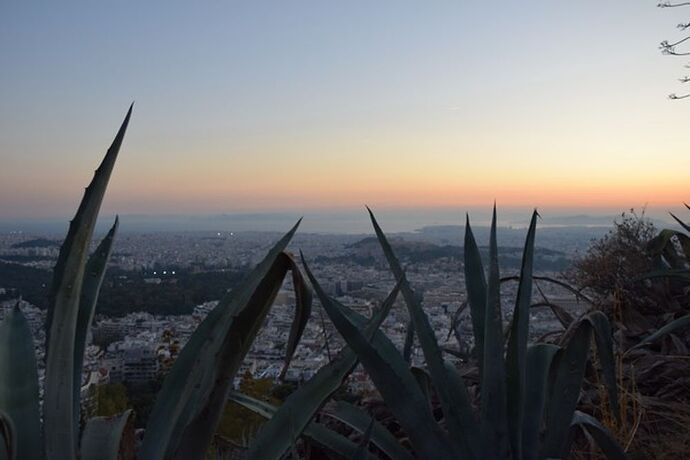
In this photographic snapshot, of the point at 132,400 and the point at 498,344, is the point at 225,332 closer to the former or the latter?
the point at 498,344

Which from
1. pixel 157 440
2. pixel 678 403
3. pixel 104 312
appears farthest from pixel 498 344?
pixel 104 312

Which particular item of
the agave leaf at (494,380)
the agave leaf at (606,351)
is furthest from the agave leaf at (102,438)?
the agave leaf at (606,351)

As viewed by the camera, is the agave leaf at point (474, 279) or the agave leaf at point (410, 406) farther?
the agave leaf at point (474, 279)

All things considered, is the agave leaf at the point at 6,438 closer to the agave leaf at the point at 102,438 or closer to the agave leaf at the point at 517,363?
the agave leaf at the point at 102,438

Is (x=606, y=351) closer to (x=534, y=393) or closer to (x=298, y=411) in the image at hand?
(x=534, y=393)

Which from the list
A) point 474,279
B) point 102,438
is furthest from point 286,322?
point 102,438

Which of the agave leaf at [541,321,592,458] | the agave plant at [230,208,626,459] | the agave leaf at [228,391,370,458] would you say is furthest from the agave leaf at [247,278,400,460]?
the agave leaf at [541,321,592,458]

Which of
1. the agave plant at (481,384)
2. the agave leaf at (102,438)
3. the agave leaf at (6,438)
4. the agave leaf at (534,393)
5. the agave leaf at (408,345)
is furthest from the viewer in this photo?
the agave leaf at (408,345)
